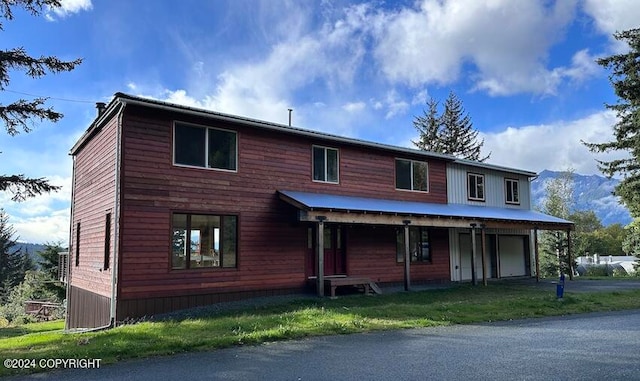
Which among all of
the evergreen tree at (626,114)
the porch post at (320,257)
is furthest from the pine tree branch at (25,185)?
the evergreen tree at (626,114)

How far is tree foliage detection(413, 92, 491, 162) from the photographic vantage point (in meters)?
48.1

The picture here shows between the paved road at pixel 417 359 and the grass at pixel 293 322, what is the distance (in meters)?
0.49

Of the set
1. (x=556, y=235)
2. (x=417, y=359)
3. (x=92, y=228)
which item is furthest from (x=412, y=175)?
(x=556, y=235)

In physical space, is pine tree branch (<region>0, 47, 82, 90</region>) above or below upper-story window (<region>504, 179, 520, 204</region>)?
above

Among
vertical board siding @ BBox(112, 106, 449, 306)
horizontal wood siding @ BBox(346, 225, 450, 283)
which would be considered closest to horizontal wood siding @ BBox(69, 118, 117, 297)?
vertical board siding @ BBox(112, 106, 449, 306)

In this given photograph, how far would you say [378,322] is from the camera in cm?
936

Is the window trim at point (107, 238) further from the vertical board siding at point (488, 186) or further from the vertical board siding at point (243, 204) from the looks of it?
the vertical board siding at point (488, 186)

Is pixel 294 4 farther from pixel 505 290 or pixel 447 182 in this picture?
pixel 505 290

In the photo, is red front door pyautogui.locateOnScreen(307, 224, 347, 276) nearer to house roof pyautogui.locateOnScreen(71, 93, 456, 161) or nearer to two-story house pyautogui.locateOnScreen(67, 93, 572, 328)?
two-story house pyautogui.locateOnScreen(67, 93, 572, 328)

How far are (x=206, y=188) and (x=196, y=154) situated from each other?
1010mm

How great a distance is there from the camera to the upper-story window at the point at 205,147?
12.7 meters

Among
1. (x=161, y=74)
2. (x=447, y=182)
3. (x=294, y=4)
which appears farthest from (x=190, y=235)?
(x=447, y=182)

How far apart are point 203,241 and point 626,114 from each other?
26.4m

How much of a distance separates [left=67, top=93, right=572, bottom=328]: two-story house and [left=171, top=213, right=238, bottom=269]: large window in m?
0.03
